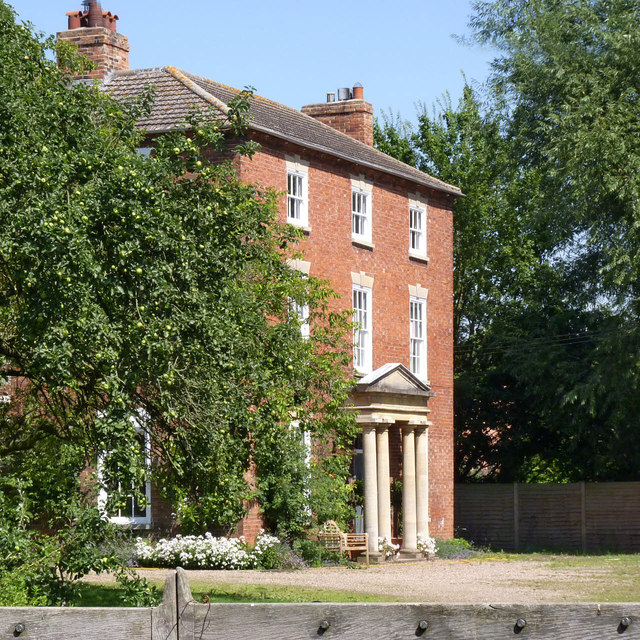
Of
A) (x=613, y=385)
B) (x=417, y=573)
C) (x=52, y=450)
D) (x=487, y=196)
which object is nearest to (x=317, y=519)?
(x=417, y=573)

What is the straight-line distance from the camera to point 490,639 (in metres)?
4.18

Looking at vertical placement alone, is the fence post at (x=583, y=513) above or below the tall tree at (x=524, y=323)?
below

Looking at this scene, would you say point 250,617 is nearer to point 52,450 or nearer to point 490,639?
point 490,639

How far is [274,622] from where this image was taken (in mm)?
4234

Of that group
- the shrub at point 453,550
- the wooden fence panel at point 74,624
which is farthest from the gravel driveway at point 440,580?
the wooden fence panel at point 74,624

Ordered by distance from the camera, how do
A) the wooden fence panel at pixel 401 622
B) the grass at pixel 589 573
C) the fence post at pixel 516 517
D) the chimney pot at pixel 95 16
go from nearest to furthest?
the wooden fence panel at pixel 401 622
the grass at pixel 589 573
the chimney pot at pixel 95 16
the fence post at pixel 516 517

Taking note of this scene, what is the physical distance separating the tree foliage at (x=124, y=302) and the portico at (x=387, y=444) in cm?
1070

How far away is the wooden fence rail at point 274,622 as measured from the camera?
419 centimetres

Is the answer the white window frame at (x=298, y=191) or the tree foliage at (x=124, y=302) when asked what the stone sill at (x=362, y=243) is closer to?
the white window frame at (x=298, y=191)

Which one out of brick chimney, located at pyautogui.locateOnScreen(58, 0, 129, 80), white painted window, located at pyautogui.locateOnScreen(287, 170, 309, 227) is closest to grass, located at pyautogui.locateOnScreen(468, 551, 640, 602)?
white painted window, located at pyautogui.locateOnScreen(287, 170, 309, 227)

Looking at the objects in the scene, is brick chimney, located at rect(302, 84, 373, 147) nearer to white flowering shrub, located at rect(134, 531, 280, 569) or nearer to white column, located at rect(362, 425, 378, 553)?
white column, located at rect(362, 425, 378, 553)

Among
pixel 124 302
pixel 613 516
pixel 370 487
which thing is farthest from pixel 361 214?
→ pixel 124 302

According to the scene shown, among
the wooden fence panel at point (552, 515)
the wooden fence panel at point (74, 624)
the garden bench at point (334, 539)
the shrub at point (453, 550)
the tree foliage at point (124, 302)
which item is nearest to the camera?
the wooden fence panel at point (74, 624)

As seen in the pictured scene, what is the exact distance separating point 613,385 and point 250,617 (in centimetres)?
2613
